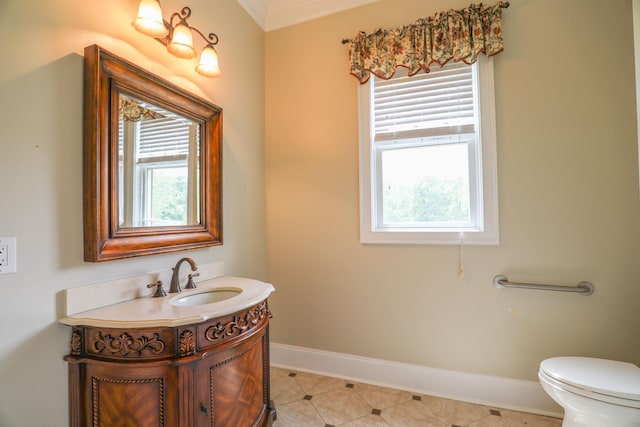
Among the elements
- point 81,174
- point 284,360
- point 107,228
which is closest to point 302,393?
point 284,360

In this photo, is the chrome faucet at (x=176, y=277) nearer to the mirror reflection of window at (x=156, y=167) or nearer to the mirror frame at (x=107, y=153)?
the mirror frame at (x=107, y=153)

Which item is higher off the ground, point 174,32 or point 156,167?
point 174,32

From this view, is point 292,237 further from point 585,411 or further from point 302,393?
point 585,411

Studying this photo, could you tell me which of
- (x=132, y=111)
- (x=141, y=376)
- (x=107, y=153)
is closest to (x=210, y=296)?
(x=141, y=376)

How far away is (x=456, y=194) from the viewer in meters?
1.98

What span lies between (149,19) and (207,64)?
0.37m

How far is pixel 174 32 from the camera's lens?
57.1 inches

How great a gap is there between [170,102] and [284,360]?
78.4 inches

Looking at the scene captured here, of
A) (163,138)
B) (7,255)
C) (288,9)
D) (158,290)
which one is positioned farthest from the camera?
(288,9)

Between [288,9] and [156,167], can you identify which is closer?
[156,167]

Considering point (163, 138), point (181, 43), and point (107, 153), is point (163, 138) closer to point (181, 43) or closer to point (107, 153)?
point (107, 153)

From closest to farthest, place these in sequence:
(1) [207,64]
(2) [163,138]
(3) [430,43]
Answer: (2) [163,138]
(1) [207,64]
(3) [430,43]

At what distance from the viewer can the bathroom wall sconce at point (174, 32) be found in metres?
1.28

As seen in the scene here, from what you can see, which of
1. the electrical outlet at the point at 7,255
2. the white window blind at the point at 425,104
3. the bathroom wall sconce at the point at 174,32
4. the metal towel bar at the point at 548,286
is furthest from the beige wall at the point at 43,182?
the metal towel bar at the point at 548,286
